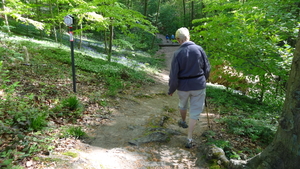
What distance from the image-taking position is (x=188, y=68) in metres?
3.51

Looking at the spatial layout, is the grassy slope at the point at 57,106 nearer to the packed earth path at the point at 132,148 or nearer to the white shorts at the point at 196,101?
the packed earth path at the point at 132,148

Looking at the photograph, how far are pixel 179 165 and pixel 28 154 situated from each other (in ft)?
7.48

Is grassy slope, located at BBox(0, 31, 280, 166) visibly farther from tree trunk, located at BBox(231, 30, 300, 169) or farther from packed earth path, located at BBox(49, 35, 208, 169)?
tree trunk, located at BBox(231, 30, 300, 169)

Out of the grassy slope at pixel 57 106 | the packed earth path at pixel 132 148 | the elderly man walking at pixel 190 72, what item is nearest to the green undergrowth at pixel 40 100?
the grassy slope at pixel 57 106

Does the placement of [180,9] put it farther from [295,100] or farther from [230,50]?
[295,100]

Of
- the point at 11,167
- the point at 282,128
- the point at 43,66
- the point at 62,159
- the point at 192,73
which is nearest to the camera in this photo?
the point at 11,167

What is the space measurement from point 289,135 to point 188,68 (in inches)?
72.3

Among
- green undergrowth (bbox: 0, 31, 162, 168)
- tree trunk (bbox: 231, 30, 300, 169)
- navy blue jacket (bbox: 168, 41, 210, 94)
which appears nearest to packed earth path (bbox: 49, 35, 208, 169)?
green undergrowth (bbox: 0, 31, 162, 168)

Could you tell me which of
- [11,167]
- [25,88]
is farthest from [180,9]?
[11,167]

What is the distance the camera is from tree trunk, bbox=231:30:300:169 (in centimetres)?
229

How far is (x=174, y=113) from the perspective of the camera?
21.4 ft

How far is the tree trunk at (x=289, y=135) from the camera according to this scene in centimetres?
229

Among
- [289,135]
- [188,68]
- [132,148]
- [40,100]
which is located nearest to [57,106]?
[40,100]

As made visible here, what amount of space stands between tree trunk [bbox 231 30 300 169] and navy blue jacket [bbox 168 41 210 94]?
4.74 ft
